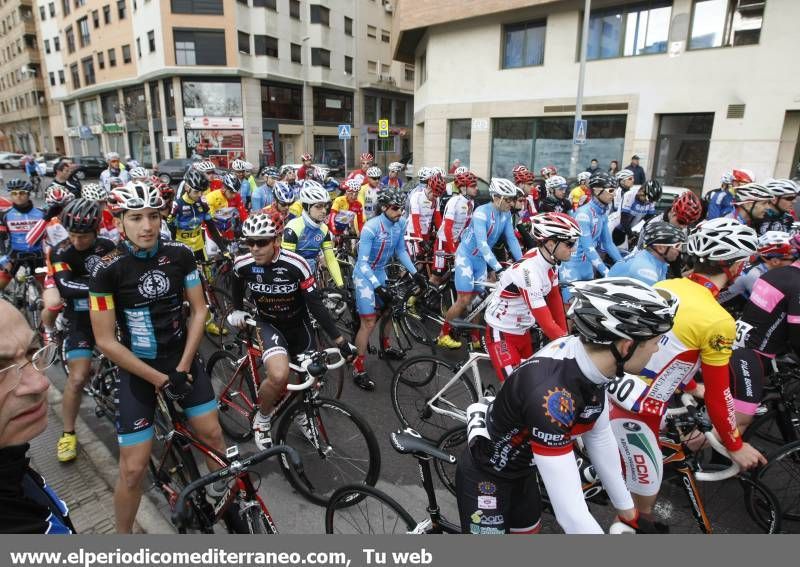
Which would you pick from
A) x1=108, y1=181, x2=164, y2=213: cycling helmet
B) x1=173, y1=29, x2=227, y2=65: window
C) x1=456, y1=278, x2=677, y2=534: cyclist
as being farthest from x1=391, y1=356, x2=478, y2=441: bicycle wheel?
x1=173, y1=29, x2=227, y2=65: window

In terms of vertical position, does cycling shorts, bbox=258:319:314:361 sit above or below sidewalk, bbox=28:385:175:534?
above

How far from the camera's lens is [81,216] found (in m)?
4.04

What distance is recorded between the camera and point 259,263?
4031mm

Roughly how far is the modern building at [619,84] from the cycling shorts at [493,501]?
63.9 ft

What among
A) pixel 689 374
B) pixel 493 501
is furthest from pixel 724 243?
Answer: pixel 493 501

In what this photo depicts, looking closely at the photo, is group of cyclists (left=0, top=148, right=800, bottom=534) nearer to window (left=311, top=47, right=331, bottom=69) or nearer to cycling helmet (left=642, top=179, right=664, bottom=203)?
cycling helmet (left=642, top=179, right=664, bottom=203)

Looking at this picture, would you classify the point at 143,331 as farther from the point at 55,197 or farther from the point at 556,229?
the point at 55,197

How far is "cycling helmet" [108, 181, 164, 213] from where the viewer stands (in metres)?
3.16

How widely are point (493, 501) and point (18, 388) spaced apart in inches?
79.7

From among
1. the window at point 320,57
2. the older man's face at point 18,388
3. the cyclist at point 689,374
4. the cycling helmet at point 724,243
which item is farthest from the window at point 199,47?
the older man's face at point 18,388

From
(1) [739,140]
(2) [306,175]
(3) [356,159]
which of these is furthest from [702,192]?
(3) [356,159]

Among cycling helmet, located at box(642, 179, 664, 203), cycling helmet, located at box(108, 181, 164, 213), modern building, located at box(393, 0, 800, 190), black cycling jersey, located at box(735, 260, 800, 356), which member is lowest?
black cycling jersey, located at box(735, 260, 800, 356)

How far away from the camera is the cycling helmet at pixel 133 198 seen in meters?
3.16

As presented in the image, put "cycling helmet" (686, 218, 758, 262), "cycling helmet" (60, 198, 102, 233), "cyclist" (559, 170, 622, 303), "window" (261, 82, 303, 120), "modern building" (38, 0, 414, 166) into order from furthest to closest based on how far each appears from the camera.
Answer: "window" (261, 82, 303, 120) < "modern building" (38, 0, 414, 166) < "cyclist" (559, 170, 622, 303) < "cycling helmet" (60, 198, 102, 233) < "cycling helmet" (686, 218, 758, 262)
